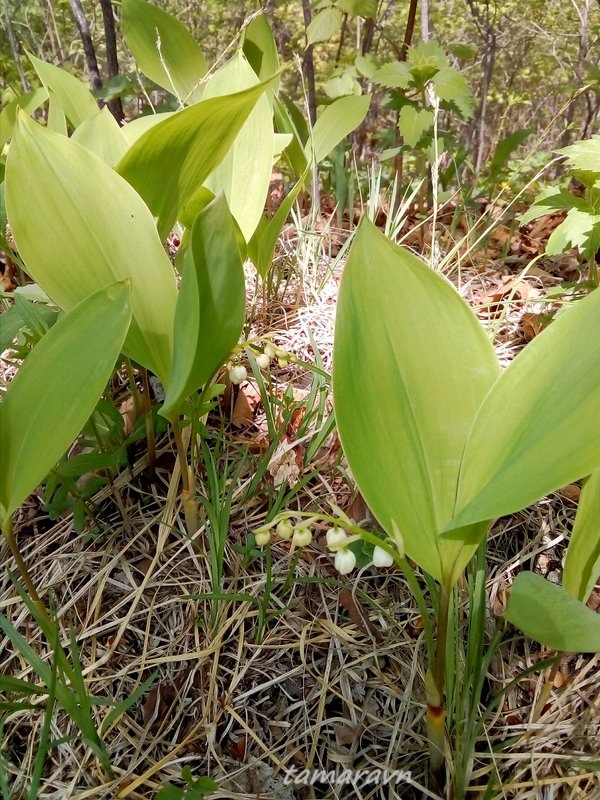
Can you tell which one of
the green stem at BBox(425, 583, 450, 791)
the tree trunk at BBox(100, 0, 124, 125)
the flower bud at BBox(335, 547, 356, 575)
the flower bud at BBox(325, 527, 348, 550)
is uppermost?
the tree trunk at BBox(100, 0, 124, 125)

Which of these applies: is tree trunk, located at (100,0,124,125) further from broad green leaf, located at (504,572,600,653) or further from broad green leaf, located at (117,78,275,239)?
broad green leaf, located at (504,572,600,653)

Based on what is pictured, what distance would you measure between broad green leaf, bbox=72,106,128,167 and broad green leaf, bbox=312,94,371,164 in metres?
0.51

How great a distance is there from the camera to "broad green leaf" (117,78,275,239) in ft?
2.36

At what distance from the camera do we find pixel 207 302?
684 mm

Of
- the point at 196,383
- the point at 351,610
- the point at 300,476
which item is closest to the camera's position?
the point at 196,383

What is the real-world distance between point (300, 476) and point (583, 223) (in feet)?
2.25

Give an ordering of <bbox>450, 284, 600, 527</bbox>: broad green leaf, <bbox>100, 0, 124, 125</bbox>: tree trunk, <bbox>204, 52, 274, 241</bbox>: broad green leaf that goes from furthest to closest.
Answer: <bbox>100, 0, 124, 125</bbox>: tree trunk < <bbox>204, 52, 274, 241</bbox>: broad green leaf < <bbox>450, 284, 600, 527</bbox>: broad green leaf

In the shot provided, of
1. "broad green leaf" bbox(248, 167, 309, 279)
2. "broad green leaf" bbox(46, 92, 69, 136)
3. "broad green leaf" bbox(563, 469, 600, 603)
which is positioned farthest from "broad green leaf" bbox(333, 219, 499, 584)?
"broad green leaf" bbox(46, 92, 69, 136)

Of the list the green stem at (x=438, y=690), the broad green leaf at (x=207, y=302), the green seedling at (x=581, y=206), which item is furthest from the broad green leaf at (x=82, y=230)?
the green seedling at (x=581, y=206)

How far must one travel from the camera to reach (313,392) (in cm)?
103

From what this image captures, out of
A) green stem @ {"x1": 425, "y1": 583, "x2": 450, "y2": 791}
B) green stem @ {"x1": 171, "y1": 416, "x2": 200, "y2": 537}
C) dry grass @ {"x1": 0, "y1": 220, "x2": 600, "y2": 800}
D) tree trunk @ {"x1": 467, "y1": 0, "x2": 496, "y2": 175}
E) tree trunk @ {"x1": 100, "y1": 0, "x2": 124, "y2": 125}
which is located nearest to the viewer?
green stem @ {"x1": 425, "y1": 583, "x2": 450, "y2": 791}

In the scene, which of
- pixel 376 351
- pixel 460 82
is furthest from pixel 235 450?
pixel 460 82

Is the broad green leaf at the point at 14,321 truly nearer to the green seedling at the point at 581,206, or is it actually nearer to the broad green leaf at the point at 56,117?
the broad green leaf at the point at 56,117

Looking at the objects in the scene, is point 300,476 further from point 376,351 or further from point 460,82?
point 460,82
